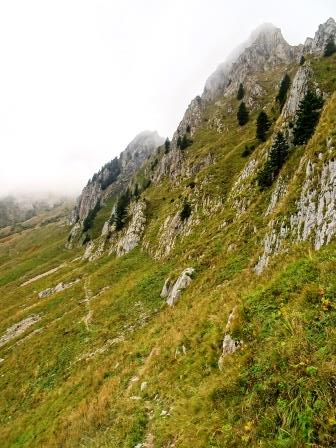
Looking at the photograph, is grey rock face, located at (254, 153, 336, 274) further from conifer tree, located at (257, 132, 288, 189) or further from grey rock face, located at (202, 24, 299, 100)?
grey rock face, located at (202, 24, 299, 100)

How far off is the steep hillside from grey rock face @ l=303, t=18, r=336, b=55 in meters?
45.8

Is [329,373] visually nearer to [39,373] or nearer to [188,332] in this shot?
[188,332]

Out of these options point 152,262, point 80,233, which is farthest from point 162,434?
point 80,233

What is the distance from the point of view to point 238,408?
879 centimetres

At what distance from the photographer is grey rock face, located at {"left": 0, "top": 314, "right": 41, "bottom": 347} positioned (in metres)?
52.5

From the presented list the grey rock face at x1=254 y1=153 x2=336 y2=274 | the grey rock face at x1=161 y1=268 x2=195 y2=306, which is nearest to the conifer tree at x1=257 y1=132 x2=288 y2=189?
the grey rock face at x1=254 y1=153 x2=336 y2=274

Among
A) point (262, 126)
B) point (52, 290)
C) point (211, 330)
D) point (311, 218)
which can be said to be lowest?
point (52, 290)

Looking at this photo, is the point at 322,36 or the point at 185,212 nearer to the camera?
the point at 185,212

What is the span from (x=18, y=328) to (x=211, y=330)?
164 feet

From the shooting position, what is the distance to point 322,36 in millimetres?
109438

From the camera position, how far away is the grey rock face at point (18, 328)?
172 feet

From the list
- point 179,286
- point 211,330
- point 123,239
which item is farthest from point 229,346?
point 123,239

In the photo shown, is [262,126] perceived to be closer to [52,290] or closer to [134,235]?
[134,235]

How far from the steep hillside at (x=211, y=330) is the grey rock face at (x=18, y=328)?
0.35 meters
